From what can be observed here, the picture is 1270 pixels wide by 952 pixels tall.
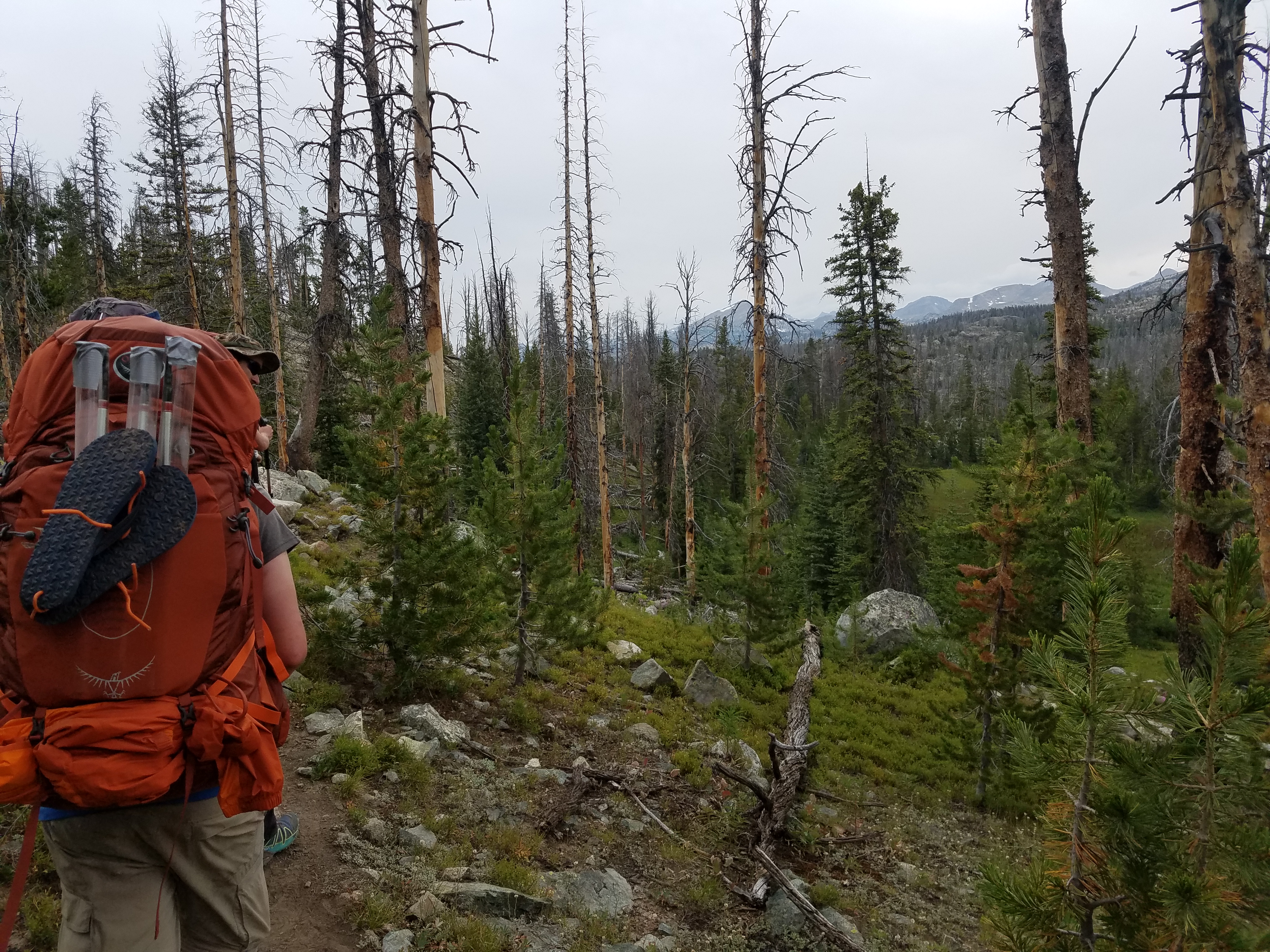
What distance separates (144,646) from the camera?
1596 millimetres

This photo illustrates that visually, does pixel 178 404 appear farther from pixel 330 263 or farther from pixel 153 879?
pixel 330 263

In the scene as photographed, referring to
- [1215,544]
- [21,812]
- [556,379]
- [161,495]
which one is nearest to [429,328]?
[21,812]

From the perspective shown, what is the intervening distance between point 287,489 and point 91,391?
1263 centimetres

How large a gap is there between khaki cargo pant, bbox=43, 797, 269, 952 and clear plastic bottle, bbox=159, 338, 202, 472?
3.17 ft

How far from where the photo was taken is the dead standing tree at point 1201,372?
6.25m

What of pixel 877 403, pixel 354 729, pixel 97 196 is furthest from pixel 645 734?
pixel 97 196

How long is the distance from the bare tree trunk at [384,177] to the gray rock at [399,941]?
625 centimetres

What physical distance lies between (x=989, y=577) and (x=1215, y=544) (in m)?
2.31

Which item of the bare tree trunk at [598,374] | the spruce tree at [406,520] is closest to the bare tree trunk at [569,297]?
the bare tree trunk at [598,374]

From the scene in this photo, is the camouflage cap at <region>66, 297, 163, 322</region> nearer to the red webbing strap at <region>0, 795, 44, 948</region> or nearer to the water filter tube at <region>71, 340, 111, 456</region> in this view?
the water filter tube at <region>71, 340, 111, 456</region>

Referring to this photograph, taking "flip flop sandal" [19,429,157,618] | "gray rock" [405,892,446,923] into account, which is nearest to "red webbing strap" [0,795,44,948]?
"flip flop sandal" [19,429,157,618]

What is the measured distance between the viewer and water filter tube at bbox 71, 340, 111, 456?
1682 mm

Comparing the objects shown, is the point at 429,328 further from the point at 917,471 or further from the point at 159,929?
the point at 917,471

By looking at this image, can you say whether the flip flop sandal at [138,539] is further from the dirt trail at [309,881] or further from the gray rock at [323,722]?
the gray rock at [323,722]
